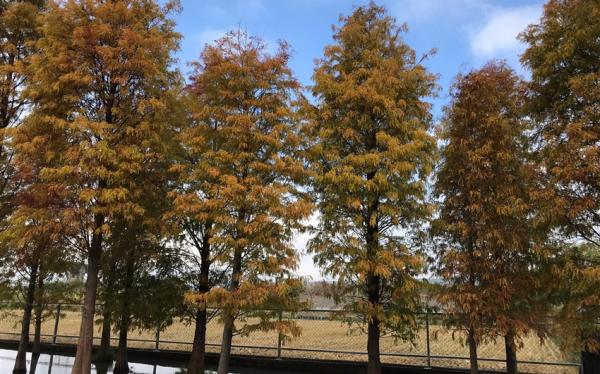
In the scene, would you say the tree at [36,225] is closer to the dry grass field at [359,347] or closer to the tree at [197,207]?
the tree at [197,207]

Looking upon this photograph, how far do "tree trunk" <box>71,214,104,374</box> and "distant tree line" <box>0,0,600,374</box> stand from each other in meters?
0.04

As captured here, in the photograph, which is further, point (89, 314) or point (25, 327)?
point (25, 327)

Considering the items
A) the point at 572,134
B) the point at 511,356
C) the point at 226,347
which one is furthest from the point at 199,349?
the point at 572,134

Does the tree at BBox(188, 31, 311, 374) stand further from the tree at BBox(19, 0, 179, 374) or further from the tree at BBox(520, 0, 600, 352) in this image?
the tree at BBox(520, 0, 600, 352)

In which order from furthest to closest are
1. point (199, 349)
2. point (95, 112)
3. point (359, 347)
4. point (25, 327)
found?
point (359, 347), point (25, 327), point (199, 349), point (95, 112)

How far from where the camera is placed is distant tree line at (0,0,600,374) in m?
7.96

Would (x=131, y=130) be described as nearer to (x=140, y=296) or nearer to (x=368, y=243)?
(x=140, y=296)

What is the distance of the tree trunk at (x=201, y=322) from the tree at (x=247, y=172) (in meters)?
1.49

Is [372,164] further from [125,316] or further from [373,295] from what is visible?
[125,316]

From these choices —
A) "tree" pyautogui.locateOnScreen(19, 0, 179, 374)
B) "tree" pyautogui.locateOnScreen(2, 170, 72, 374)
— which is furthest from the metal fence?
"tree" pyautogui.locateOnScreen(19, 0, 179, 374)

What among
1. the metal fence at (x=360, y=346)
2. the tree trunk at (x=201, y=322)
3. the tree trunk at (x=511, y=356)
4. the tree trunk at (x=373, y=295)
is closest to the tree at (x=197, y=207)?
the tree trunk at (x=201, y=322)

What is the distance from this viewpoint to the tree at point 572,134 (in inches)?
283

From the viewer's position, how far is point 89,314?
28.5ft

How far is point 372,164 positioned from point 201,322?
5456 mm
